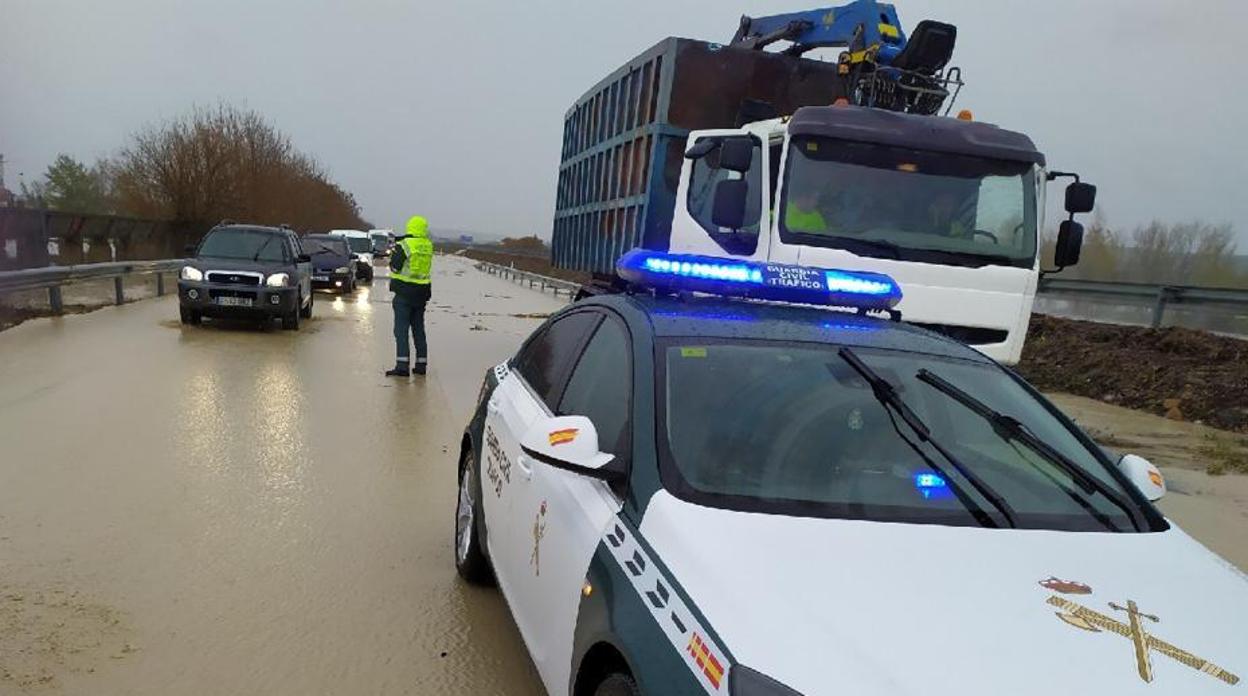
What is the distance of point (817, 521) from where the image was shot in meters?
2.37

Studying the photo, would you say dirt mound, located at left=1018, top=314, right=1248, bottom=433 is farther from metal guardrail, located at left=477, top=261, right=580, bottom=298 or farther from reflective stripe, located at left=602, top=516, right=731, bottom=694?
metal guardrail, located at left=477, top=261, right=580, bottom=298

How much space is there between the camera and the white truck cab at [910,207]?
671 cm

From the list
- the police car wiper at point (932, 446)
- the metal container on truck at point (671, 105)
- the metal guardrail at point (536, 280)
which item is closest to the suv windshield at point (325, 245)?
the metal guardrail at point (536, 280)

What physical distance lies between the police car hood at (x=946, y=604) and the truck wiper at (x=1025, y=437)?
0.88 feet

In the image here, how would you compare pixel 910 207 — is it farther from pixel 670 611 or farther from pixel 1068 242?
pixel 670 611

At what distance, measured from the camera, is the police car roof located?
3125mm

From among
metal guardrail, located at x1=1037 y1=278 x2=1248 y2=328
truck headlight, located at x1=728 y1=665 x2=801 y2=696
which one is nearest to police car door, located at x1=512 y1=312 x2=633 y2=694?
truck headlight, located at x1=728 y1=665 x2=801 y2=696

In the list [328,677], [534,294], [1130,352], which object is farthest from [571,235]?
[534,294]

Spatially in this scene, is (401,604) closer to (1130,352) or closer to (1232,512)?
(1232,512)

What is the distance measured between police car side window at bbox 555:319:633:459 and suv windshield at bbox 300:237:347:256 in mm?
21969

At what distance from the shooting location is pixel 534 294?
31.5 meters

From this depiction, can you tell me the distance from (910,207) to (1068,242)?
1.86 meters

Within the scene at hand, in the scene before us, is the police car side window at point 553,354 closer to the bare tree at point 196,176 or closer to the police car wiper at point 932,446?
the police car wiper at point 932,446

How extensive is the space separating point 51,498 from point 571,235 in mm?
9008
